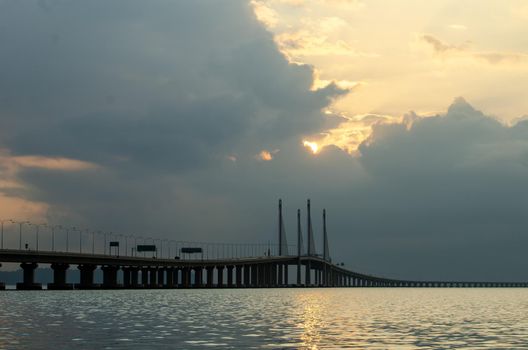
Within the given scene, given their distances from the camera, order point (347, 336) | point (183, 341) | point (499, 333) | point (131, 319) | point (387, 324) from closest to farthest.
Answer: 1. point (183, 341)
2. point (347, 336)
3. point (499, 333)
4. point (387, 324)
5. point (131, 319)

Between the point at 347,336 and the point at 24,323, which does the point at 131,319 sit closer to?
the point at 24,323

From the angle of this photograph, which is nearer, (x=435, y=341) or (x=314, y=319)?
(x=435, y=341)

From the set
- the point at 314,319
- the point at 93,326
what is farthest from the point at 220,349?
the point at 314,319

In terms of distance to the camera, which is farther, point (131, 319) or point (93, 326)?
point (131, 319)

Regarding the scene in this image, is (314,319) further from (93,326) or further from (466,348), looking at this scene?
(466,348)

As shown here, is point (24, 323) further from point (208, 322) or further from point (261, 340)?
point (261, 340)

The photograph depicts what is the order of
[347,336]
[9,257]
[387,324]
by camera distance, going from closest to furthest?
[347,336] < [387,324] < [9,257]

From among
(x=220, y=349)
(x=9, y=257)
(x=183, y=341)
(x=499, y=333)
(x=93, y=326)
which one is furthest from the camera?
(x=9, y=257)

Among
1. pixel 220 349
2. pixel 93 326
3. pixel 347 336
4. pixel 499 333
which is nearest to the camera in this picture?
pixel 220 349

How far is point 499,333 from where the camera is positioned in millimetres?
60125

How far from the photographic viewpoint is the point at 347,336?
55.7m

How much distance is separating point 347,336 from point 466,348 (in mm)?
9810

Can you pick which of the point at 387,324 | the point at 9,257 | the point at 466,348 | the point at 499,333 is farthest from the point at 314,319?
the point at 9,257

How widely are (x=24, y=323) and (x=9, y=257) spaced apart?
12199 cm
